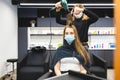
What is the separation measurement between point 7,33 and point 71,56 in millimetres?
3734

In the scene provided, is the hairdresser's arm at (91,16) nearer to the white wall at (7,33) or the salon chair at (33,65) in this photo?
the salon chair at (33,65)

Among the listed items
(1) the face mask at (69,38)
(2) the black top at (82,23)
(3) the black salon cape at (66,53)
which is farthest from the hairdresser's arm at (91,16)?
(3) the black salon cape at (66,53)

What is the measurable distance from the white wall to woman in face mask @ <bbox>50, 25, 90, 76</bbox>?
314cm

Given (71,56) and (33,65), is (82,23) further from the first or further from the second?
(33,65)

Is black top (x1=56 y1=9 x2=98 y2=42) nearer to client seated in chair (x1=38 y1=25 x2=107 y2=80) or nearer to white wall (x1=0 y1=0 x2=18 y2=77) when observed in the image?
client seated in chair (x1=38 y1=25 x2=107 y2=80)

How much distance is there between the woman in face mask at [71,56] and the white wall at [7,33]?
10.3 feet

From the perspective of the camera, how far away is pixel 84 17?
281 centimetres

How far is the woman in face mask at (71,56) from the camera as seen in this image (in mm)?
2711

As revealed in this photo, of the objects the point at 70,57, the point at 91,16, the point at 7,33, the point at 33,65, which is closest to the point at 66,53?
the point at 70,57

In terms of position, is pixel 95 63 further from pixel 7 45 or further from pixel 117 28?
pixel 117 28

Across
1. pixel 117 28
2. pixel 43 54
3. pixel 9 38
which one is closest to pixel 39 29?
pixel 9 38

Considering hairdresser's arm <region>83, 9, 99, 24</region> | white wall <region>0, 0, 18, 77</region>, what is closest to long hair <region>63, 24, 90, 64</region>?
hairdresser's arm <region>83, 9, 99, 24</region>

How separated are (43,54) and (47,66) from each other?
998 mm

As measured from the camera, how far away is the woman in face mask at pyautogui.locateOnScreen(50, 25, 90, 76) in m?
2.71
